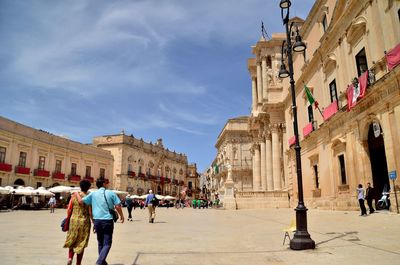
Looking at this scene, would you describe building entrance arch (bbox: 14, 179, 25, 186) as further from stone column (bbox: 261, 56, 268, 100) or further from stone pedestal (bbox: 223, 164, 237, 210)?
stone column (bbox: 261, 56, 268, 100)

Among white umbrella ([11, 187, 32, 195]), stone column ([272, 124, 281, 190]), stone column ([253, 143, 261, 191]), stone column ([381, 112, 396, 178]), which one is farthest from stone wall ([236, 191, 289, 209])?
white umbrella ([11, 187, 32, 195])

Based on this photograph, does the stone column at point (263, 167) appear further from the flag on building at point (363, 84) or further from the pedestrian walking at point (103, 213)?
the pedestrian walking at point (103, 213)

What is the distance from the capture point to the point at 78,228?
496 centimetres

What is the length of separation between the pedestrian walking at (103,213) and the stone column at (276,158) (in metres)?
26.6

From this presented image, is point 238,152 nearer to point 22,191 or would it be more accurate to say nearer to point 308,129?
point 308,129

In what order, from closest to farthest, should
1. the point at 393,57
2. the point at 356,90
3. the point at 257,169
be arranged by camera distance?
the point at 393,57 < the point at 356,90 < the point at 257,169

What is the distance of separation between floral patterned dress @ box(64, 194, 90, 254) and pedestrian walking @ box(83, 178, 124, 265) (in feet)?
0.48

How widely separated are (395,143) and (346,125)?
4.41 m

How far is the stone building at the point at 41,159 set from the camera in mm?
33062

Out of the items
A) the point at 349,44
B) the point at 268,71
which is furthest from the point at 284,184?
the point at 349,44

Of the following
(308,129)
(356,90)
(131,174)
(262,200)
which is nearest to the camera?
(356,90)

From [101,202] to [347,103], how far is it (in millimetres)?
14422

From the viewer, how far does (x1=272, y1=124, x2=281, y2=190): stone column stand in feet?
99.5

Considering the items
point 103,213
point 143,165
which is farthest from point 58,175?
point 103,213
